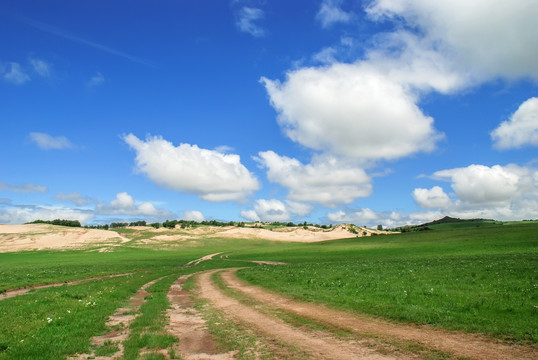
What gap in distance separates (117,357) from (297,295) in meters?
15.3

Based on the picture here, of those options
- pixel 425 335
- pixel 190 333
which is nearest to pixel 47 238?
pixel 190 333

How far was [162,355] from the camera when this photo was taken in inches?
478

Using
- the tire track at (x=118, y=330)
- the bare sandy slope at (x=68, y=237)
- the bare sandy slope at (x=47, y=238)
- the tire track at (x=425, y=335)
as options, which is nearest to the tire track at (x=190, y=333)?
the tire track at (x=118, y=330)

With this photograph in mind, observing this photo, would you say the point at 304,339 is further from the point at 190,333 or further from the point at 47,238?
the point at 47,238

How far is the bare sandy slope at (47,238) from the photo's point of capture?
477 ft

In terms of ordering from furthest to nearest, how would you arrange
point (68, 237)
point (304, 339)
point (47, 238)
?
point (68, 237) → point (47, 238) → point (304, 339)

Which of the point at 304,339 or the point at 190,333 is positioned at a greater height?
the point at 304,339

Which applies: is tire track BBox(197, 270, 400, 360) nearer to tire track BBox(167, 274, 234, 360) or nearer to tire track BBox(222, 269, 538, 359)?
tire track BBox(222, 269, 538, 359)

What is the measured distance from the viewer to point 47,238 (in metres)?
158

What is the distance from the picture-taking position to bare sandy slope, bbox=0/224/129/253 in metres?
145

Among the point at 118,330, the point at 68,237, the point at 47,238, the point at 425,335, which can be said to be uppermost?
the point at 68,237

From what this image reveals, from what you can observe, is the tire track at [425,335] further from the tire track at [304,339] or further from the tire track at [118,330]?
the tire track at [118,330]

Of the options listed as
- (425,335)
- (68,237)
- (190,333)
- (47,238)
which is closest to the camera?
(425,335)

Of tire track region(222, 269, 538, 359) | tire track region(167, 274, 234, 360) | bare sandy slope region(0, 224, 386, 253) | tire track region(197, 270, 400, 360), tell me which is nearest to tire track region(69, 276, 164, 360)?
tire track region(167, 274, 234, 360)
